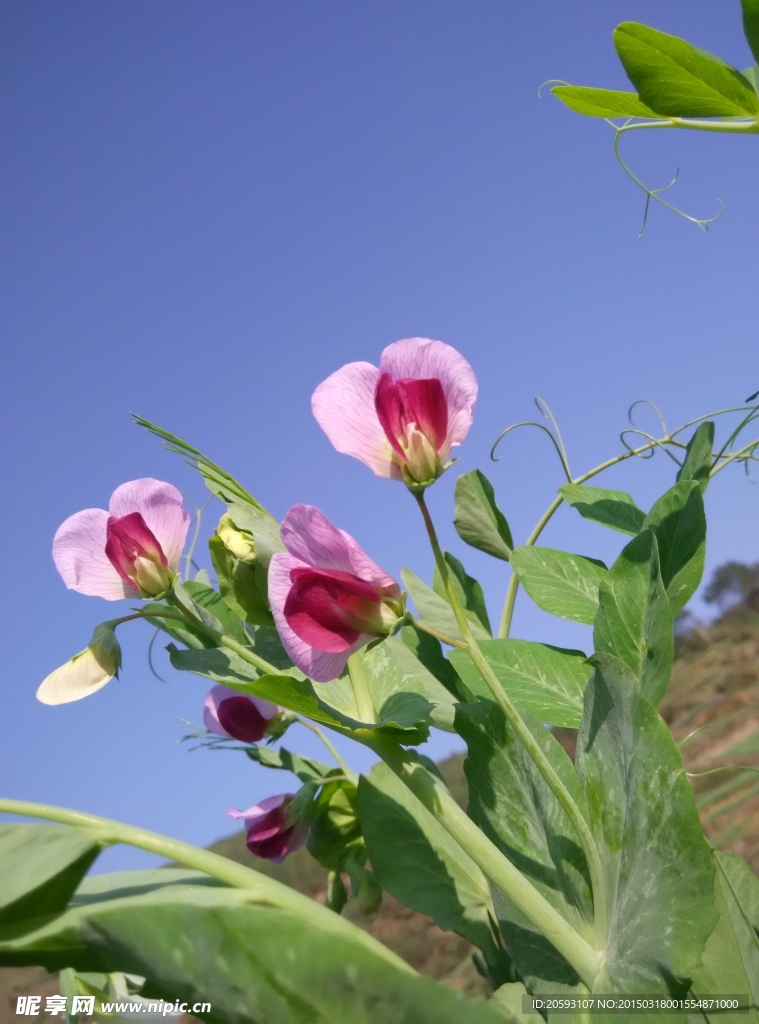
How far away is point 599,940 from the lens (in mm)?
508

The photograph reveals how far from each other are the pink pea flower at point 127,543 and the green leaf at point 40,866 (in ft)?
0.73

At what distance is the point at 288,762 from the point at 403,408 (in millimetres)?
522

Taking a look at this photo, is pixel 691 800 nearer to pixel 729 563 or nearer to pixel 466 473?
pixel 466 473

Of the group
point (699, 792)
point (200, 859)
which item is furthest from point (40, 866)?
point (699, 792)

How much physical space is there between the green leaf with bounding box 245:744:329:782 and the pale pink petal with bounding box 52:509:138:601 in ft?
1.01

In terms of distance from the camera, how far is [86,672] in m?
0.61

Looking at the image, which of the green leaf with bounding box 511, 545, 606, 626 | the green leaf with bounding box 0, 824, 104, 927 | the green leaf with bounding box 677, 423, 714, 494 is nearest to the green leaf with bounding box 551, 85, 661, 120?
the green leaf with bounding box 677, 423, 714, 494

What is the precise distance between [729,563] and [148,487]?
819 centimetres

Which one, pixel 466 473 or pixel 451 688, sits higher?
pixel 466 473

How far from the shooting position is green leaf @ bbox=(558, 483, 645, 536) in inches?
29.9

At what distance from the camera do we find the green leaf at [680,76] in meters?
0.54

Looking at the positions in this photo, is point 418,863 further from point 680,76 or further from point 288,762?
point 680,76

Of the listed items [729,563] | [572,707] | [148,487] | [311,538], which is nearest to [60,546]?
[148,487]

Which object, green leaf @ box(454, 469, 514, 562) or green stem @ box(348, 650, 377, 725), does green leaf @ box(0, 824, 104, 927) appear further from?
green leaf @ box(454, 469, 514, 562)
